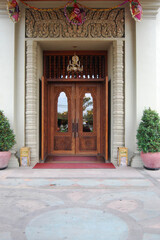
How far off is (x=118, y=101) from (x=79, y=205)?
330 cm

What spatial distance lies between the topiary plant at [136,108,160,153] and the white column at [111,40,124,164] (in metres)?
0.63

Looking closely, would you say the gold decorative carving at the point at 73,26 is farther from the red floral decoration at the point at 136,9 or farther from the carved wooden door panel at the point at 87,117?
the carved wooden door panel at the point at 87,117

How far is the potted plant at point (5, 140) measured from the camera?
507cm

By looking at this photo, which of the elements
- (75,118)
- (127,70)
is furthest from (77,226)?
(75,118)

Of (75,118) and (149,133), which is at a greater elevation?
(75,118)

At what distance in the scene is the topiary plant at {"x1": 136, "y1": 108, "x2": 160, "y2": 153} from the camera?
503 centimetres

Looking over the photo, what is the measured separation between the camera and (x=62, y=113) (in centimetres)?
699

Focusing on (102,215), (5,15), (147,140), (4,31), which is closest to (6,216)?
(102,215)

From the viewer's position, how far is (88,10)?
222 inches

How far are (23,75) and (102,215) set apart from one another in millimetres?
4177

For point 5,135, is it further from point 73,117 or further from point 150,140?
point 150,140

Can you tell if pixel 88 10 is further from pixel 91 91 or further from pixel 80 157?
pixel 80 157

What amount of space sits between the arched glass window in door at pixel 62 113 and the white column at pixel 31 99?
1.29 meters

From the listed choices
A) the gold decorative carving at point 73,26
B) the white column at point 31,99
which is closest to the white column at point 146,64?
the gold decorative carving at point 73,26
